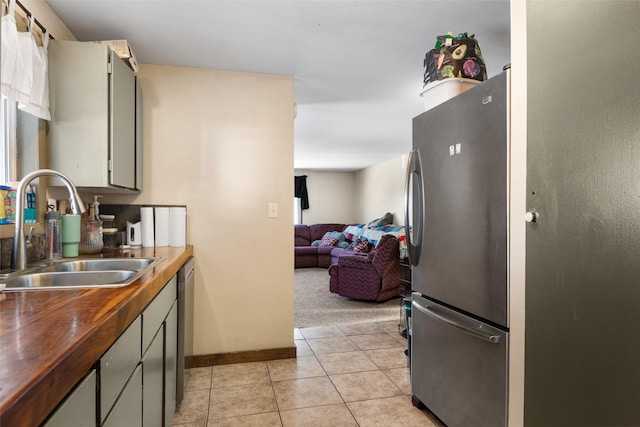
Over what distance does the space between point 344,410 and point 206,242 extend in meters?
1.49

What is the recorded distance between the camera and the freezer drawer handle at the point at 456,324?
1.49m

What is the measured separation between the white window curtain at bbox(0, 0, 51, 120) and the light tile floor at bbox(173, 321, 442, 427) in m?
1.75

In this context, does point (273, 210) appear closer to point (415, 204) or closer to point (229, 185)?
point (229, 185)

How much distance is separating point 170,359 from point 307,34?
1.93 meters

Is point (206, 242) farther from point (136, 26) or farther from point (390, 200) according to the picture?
point (390, 200)

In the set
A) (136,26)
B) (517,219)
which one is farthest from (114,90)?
(517,219)

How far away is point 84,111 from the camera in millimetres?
1921

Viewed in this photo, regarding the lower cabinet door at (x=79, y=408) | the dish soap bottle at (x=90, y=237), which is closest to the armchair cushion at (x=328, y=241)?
the dish soap bottle at (x=90, y=237)

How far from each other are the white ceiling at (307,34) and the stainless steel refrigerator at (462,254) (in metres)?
0.56

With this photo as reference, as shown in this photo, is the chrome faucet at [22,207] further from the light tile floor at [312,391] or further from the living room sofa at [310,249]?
the living room sofa at [310,249]

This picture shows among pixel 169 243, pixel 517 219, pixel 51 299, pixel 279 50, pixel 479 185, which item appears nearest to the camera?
pixel 51 299

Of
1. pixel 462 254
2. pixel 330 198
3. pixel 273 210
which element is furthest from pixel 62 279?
pixel 330 198

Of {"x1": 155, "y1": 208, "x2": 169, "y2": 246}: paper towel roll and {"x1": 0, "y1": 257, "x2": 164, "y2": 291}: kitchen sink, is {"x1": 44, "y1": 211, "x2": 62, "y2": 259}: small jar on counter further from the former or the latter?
{"x1": 155, "y1": 208, "x2": 169, "y2": 246}: paper towel roll

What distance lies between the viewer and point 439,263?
72.9 inches
